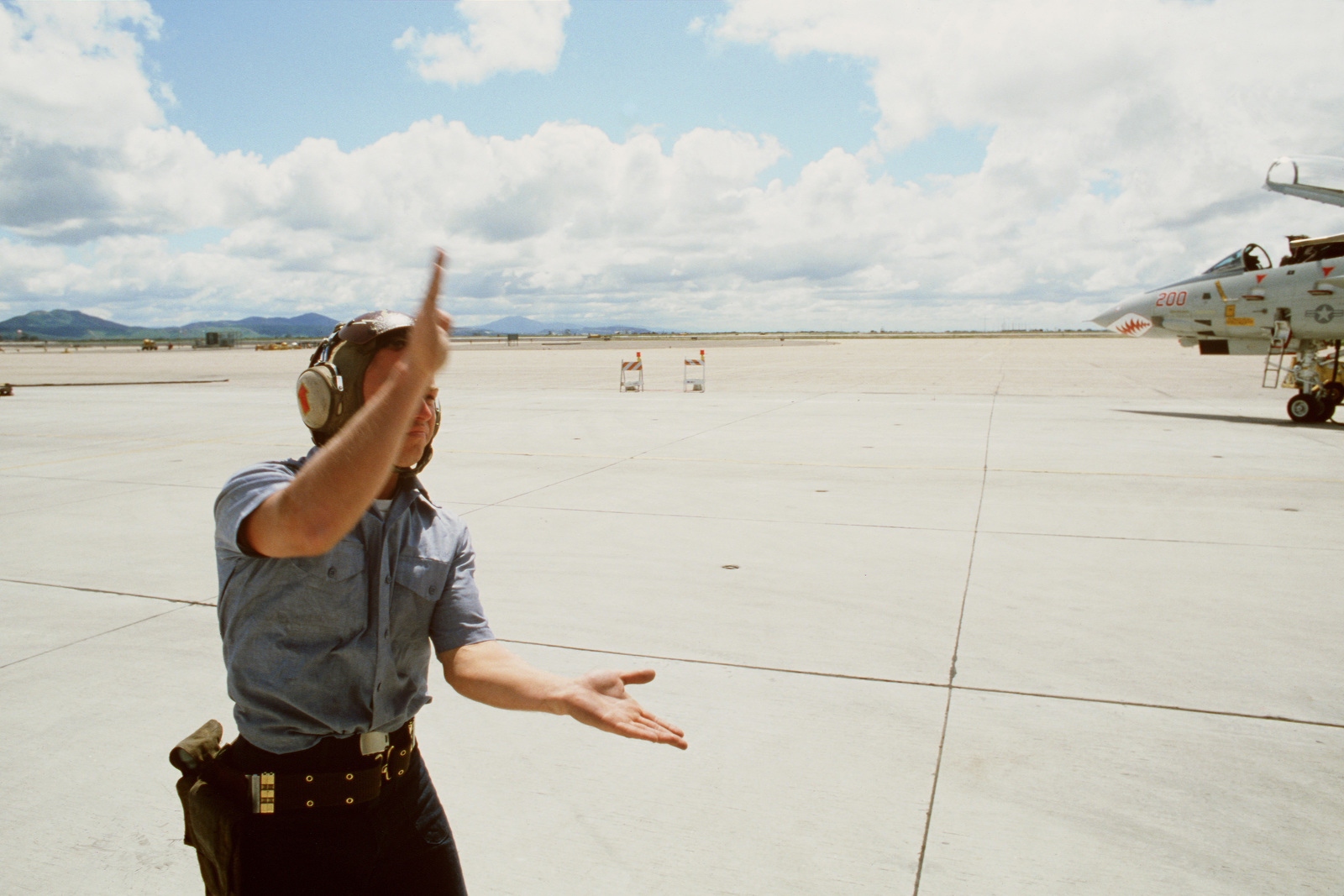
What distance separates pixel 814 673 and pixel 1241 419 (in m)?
15.9

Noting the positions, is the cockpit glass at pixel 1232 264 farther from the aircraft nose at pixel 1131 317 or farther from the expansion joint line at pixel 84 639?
the expansion joint line at pixel 84 639

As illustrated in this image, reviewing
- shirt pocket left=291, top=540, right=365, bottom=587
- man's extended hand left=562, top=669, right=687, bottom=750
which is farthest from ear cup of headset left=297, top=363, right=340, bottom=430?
man's extended hand left=562, top=669, right=687, bottom=750

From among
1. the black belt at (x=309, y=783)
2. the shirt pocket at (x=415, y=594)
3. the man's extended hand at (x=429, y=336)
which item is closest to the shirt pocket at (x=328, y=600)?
the shirt pocket at (x=415, y=594)

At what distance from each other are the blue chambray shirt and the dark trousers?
0.10m

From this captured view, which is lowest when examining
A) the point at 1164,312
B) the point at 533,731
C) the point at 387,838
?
the point at 533,731

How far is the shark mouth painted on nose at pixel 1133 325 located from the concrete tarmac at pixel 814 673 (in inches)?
299

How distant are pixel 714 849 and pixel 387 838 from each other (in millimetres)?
1534

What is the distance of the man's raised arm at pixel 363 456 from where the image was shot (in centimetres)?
143

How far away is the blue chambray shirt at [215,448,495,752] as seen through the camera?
6.23 ft

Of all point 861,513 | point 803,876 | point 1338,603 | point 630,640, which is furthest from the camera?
point 861,513

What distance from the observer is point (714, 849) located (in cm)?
316

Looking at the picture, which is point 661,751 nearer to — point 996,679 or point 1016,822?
point 1016,822

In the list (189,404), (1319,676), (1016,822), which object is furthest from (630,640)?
(189,404)

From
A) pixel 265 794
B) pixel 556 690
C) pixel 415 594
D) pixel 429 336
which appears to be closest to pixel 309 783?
pixel 265 794
